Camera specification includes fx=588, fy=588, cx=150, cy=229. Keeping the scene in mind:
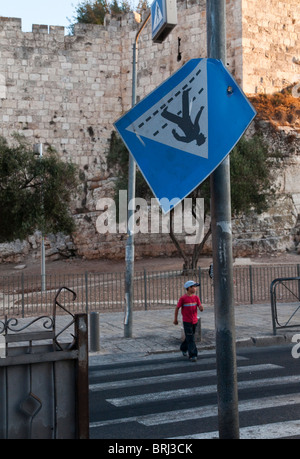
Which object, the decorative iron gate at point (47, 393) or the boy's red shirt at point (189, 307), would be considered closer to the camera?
the decorative iron gate at point (47, 393)

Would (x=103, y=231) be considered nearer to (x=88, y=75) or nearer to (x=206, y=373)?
(x=88, y=75)

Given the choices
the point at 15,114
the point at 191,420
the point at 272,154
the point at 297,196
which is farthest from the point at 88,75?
the point at 191,420

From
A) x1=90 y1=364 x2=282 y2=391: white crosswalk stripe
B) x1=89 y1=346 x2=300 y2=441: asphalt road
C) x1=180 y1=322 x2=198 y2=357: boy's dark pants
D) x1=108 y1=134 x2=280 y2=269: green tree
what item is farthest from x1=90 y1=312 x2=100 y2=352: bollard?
x1=108 y1=134 x2=280 y2=269: green tree

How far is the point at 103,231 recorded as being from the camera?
2797 cm

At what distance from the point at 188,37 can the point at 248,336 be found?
20.1 meters

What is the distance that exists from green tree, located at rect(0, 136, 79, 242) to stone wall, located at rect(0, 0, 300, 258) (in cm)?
875

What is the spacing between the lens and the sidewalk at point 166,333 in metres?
10.8

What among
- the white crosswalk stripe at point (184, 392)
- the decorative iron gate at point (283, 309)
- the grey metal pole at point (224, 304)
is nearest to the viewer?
the grey metal pole at point (224, 304)

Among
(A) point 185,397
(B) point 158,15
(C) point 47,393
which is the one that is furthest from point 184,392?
(B) point 158,15

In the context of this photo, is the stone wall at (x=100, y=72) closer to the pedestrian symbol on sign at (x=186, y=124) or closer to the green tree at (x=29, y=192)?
the green tree at (x=29, y=192)

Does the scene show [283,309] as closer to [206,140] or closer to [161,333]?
[161,333]

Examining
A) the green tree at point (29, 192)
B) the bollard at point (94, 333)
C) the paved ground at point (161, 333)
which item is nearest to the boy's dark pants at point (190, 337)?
the paved ground at point (161, 333)

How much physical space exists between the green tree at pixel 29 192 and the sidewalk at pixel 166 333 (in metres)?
5.01

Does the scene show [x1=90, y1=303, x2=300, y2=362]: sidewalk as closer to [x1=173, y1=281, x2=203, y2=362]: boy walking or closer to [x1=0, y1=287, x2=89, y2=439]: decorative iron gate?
[x1=173, y1=281, x2=203, y2=362]: boy walking
